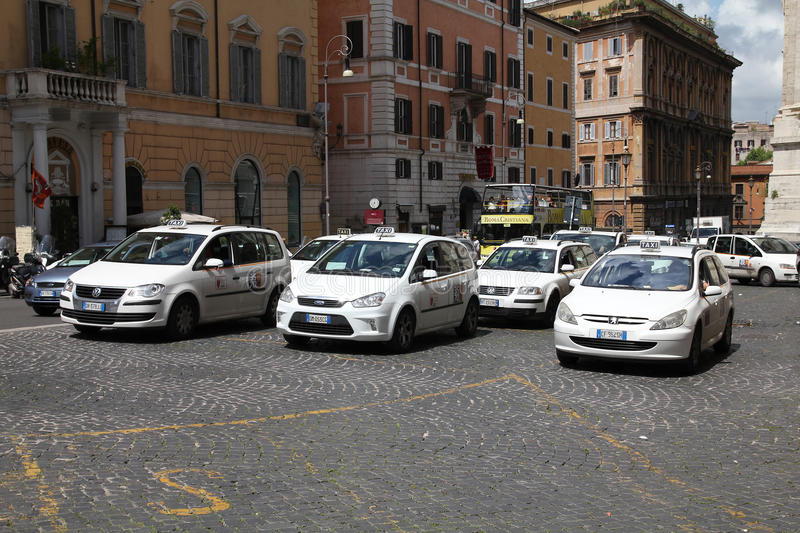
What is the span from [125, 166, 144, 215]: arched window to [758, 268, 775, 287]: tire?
20.8 metres

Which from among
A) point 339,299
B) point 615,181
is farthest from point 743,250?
point 615,181

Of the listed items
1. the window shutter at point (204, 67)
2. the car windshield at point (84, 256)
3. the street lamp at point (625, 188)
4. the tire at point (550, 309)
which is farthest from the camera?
the street lamp at point (625, 188)

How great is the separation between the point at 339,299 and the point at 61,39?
20125 millimetres

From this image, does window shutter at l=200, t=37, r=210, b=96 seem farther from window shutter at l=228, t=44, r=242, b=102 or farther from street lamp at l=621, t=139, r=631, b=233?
street lamp at l=621, t=139, r=631, b=233

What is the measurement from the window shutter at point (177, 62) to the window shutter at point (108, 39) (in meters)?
2.67

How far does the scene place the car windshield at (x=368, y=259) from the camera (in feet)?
44.3

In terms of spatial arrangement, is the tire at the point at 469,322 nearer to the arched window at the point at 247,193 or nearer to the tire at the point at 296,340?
the tire at the point at 296,340

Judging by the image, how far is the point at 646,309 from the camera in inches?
453

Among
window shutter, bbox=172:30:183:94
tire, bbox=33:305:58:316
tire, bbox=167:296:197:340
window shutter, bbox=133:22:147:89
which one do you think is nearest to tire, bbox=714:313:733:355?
tire, bbox=167:296:197:340

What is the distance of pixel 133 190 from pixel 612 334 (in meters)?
23.7

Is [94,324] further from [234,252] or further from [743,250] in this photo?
[743,250]

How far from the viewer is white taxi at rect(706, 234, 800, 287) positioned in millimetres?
29375

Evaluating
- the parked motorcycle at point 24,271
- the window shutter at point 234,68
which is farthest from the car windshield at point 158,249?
Answer: the window shutter at point 234,68

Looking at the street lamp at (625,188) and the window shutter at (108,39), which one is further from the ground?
the window shutter at (108,39)
